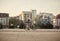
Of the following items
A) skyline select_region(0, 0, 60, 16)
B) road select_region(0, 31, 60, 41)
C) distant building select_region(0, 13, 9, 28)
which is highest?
skyline select_region(0, 0, 60, 16)

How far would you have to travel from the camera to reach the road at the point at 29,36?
313 centimetres

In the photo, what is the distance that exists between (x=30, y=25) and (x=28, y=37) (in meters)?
0.33

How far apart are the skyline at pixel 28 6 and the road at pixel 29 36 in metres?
0.55

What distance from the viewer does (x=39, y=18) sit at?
125 inches

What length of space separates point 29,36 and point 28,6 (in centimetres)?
83

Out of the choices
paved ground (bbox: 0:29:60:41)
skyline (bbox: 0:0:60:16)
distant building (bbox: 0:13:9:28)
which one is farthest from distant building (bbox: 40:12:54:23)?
distant building (bbox: 0:13:9:28)

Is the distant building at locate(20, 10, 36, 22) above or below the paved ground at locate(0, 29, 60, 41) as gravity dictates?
above

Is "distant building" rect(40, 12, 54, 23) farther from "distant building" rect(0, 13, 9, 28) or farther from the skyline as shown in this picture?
"distant building" rect(0, 13, 9, 28)

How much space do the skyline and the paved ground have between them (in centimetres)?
55

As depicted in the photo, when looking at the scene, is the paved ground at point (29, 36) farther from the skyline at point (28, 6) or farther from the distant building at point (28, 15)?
the skyline at point (28, 6)

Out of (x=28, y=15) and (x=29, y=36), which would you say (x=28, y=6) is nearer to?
(x=28, y=15)

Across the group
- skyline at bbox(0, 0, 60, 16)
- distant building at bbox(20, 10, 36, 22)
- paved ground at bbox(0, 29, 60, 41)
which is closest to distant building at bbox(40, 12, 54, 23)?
skyline at bbox(0, 0, 60, 16)

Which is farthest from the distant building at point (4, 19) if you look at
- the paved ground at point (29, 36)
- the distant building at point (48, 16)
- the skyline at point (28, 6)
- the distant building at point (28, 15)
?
the distant building at point (48, 16)

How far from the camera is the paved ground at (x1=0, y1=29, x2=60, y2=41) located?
3.13 metres
